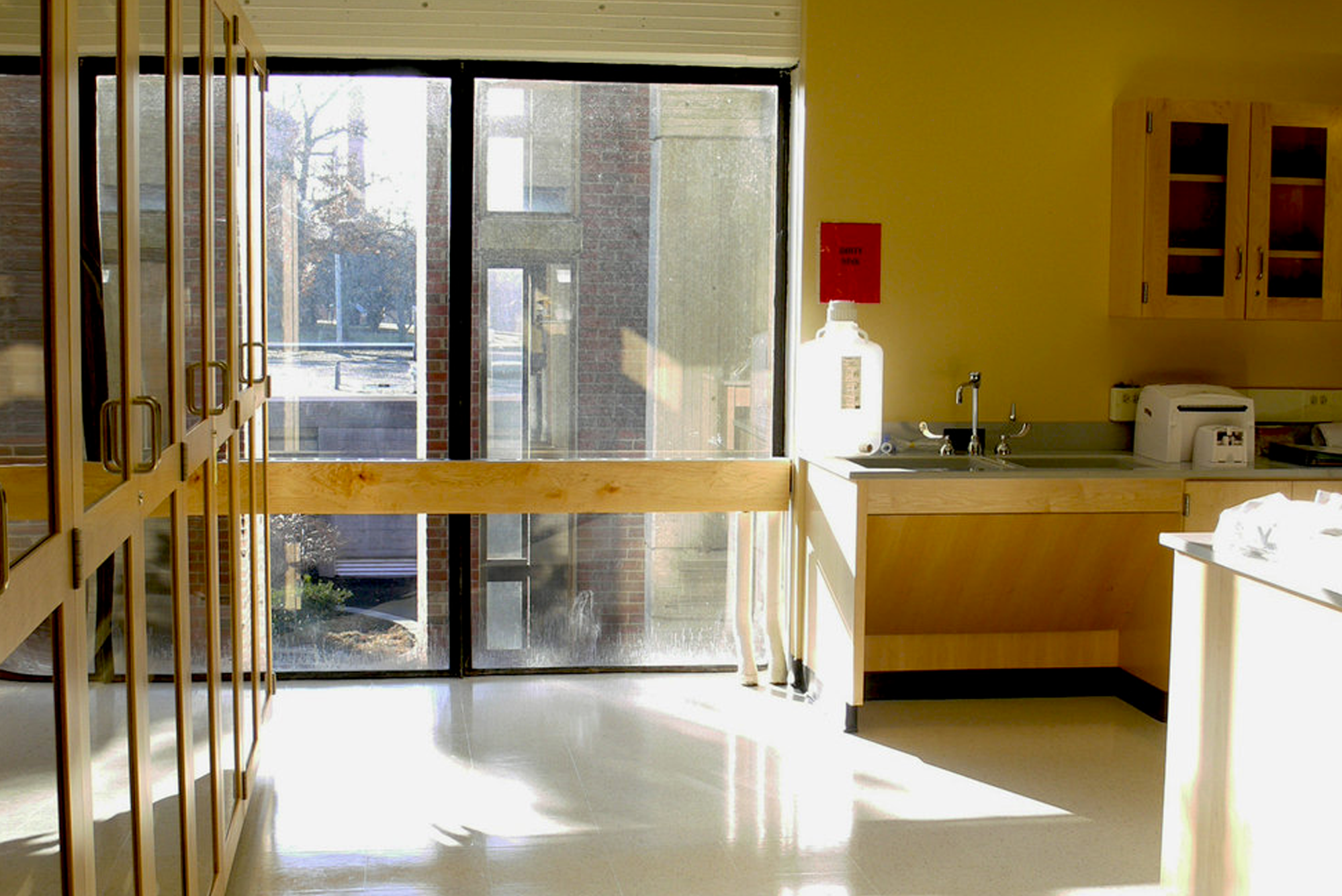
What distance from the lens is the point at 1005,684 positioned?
4746 mm

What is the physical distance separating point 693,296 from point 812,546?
0.97 metres

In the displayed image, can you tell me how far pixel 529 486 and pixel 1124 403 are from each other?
6.92 feet

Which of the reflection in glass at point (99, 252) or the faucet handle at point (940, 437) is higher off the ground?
the reflection in glass at point (99, 252)

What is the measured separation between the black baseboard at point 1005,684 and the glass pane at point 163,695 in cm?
278

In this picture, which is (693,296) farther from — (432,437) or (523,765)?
(523,765)

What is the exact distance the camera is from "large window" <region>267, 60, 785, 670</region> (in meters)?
4.65

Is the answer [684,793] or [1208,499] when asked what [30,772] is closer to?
[684,793]

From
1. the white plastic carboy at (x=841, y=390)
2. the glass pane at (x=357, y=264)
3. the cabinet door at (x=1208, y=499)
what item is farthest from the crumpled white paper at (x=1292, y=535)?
the glass pane at (x=357, y=264)

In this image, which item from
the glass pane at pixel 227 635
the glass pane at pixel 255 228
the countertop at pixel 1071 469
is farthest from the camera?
the countertop at pixel 1071 469

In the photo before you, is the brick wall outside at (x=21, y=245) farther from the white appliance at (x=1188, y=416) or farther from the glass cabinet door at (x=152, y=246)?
the white appliance at (x=1188, y=416)

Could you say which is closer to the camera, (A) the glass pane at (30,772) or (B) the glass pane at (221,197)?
(A) the glass pane at (30,772)

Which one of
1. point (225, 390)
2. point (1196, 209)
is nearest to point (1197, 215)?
point (1196, 209)

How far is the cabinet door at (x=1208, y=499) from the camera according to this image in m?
4.32

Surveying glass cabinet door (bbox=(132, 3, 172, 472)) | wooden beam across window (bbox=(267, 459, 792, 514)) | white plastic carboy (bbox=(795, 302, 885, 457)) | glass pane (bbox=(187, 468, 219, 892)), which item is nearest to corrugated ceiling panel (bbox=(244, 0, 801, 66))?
white plastic carboy (bbox=(795, 302, 885, 457))
